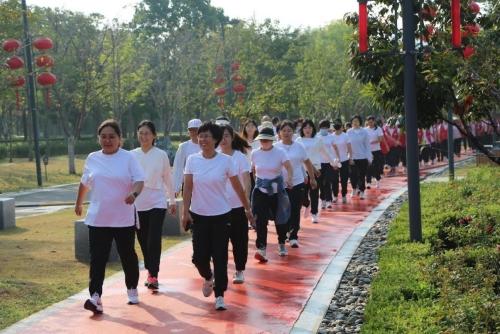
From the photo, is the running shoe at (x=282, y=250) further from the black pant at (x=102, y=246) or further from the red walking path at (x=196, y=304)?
the black pant at (x=102, y=246)

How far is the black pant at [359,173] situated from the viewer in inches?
688

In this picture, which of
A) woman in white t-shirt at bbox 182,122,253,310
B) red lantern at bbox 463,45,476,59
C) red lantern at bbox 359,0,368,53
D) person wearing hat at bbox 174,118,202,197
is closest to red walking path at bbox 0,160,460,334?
woman in white t-shirt at bbox 182,122,253,310

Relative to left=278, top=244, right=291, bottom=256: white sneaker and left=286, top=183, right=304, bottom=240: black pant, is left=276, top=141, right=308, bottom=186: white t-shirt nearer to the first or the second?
left=286, top=183, right=304, bottom=240: black pant

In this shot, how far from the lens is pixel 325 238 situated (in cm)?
1227

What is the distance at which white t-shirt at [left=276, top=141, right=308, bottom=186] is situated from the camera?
36.9ft

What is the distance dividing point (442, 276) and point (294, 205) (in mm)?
3832

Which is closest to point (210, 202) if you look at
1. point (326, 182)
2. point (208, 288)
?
point (208, 288)

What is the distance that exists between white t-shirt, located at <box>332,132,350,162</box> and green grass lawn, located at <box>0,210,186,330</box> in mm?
5009

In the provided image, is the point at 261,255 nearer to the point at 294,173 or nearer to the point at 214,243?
the point at 294,173

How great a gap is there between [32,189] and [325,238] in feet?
54.5

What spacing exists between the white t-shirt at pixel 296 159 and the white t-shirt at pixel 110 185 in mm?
3910

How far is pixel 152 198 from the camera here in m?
8.55

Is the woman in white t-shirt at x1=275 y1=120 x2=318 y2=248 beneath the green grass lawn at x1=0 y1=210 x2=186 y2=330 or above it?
above

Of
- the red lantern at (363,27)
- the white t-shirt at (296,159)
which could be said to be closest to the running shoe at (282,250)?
the white t-shirt at (296,159)
